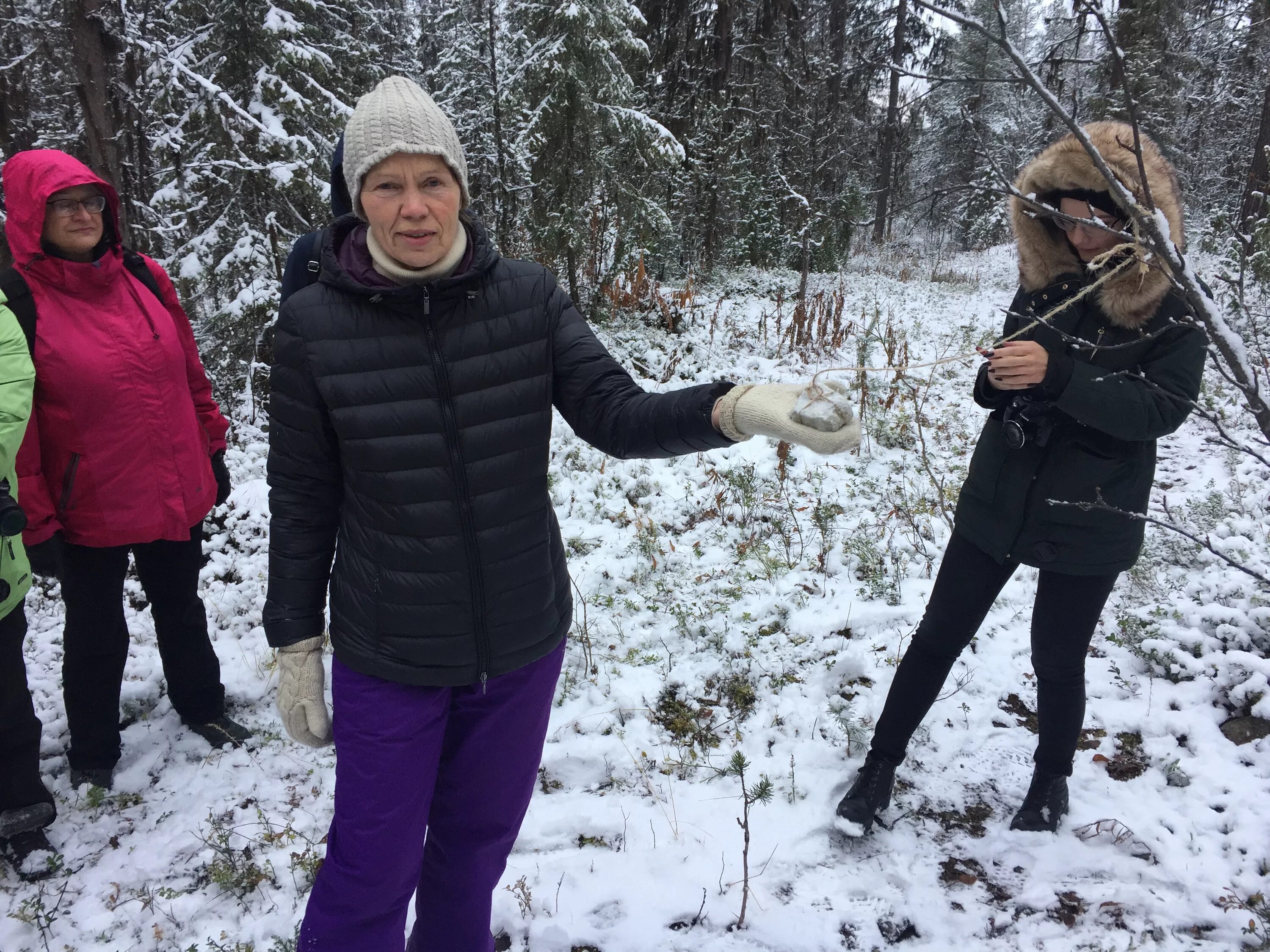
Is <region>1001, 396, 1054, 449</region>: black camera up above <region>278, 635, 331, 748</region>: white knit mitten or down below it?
above

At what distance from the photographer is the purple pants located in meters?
1.68

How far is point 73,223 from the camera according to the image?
2.65m

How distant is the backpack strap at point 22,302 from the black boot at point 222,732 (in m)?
1.85

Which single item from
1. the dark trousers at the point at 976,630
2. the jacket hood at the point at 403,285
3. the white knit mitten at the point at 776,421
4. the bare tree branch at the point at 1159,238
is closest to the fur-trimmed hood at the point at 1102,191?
Answer: the bare tree branch at the point at 1159,238

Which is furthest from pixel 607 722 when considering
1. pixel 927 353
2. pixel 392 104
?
A: pixel 927 353

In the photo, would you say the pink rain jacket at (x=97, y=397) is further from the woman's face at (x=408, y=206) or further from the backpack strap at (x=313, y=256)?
the woman's face at (x=408, y=206)

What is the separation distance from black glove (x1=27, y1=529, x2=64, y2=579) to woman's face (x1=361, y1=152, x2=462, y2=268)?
7.15ft

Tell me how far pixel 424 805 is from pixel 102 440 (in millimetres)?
2096

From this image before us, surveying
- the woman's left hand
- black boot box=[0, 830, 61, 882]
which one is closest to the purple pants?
the woman's left hand

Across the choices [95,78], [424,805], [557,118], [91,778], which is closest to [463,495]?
[424,805]

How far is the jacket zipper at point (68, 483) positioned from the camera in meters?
2.68

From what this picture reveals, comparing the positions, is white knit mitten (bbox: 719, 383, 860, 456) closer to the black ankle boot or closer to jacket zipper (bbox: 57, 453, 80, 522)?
the black ankle boot

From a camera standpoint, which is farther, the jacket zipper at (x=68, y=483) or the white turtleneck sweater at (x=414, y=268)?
the jacket zipper at (x=68, y=483)

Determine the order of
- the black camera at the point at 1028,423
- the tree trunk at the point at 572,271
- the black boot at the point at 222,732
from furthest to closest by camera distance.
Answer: the tree trunk at the point at 572,271
the black boot at the point at 222,732
the black camera at the point at 1028,423
